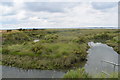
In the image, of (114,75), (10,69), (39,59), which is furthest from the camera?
(39,59)

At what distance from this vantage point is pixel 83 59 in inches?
634

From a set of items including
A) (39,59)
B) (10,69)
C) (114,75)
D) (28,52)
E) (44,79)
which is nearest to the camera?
(114,75)

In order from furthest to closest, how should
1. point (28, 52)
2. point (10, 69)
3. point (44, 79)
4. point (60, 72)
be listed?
point (28, 52) → point (10, 69) → point (60, 72) → point (44, 79)

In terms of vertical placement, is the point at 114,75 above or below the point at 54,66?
above

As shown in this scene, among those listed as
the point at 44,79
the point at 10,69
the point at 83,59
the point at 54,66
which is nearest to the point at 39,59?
the point at 54,66

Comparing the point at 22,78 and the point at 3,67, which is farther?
the point at 3,67

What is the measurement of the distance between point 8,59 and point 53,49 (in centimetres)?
573

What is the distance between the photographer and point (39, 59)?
15281mm

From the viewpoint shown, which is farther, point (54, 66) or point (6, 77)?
point (54, 66)

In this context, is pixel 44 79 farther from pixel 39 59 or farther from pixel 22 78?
pixel 39 59

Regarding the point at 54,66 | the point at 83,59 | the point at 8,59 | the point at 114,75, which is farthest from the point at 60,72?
the point at 8,59

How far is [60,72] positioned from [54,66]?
140 centimetres

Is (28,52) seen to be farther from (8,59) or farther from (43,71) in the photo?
(43,71)

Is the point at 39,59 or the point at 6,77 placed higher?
the point at 39,59
